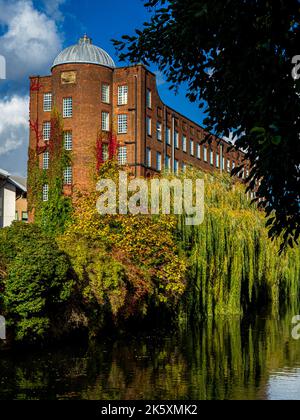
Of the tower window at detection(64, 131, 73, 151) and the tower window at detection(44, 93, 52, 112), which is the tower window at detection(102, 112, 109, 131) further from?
the tower window at detection(44, 93, 52, 112)

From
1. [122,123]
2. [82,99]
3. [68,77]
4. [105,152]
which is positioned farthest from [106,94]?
[105,152]

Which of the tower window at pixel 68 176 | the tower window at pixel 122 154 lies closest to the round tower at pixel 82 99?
the tower window at pixel 68 176

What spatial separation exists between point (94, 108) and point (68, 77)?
162 inches

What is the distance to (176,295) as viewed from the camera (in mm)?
29812

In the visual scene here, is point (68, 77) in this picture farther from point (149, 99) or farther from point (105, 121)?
point (149, 99)

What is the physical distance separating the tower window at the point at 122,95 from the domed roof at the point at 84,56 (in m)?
2.53

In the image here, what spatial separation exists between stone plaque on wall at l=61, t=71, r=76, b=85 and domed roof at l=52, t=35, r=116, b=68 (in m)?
1.05

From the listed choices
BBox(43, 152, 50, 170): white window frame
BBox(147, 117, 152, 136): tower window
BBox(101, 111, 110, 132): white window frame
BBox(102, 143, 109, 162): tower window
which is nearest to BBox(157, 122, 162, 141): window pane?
BBox(147, 117, 152, 136): tower window

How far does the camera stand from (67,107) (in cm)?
6250

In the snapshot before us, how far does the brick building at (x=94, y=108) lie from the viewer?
61.7 m

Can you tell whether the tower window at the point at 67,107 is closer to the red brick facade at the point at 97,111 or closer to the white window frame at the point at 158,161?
the red brick facade at the point at 97,111
